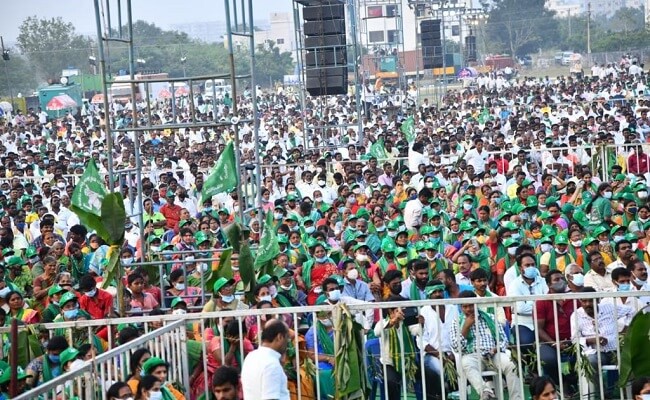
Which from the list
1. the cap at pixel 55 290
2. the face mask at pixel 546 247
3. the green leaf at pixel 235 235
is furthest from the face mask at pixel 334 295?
the face mask at pixel 546 247

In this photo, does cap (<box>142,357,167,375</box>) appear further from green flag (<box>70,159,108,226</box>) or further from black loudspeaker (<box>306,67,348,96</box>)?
black loudspeaker (<box>306,67,348,96</box>)

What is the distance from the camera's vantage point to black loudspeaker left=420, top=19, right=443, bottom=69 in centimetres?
3925

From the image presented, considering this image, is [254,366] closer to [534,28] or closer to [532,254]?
[532,254]

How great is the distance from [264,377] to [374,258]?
6375mm

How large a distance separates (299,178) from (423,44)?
1939 centimetres

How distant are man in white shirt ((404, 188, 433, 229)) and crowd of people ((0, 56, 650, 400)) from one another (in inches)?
1.2

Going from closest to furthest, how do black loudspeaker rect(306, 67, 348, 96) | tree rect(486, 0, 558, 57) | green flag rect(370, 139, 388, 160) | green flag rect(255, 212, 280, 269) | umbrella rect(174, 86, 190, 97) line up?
1. green flag rect(255, 212, 280, 269)
2. black loudspeaker rect(306, 67, 348, 96)
3. green flag rect(370, 139, 388, 160)
4. umbrella rect(174, 86, 190, 97)
5. tree rect(486, 0, 558, 57)

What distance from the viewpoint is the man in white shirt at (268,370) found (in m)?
7.26

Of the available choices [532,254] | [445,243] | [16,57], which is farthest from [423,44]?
[16,57]

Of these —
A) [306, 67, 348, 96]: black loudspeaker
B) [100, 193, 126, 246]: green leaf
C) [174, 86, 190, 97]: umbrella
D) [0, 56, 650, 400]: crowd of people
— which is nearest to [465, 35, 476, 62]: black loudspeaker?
[174, 86, 190, 97]: umbrella

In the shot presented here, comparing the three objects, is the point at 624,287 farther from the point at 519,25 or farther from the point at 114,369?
the point at 519,25

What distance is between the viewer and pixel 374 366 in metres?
9.44

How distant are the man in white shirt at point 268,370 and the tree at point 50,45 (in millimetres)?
73193

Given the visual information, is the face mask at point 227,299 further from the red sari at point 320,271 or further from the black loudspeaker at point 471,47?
the black loudspeaker at point 471,47
